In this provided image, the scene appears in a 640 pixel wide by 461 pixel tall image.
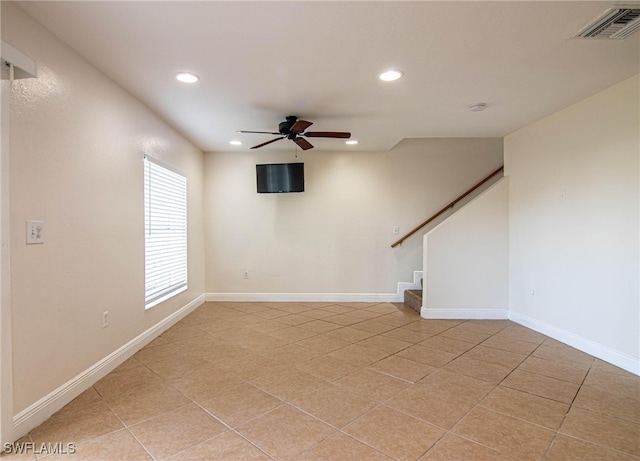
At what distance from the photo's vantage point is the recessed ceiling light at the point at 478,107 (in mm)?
3475

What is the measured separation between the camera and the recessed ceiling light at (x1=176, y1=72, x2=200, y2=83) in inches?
107

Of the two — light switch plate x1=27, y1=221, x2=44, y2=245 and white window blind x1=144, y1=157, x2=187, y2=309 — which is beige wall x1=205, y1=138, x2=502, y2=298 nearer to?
white window blind x1=144, y1=157, x2=187, y2=309

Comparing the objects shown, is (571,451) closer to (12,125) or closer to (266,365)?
(266,365)

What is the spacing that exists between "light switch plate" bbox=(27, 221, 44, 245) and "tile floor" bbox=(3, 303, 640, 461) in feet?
3.83

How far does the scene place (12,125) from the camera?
1881mm

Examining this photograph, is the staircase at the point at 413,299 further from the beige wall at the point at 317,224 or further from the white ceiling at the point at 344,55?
the white ceiling at the point at 344,55

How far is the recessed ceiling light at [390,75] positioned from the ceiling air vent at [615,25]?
1.23 meters

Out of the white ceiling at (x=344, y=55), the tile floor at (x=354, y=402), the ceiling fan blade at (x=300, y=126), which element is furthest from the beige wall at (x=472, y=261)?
the ceiling fan blade at (x=300, y=126)

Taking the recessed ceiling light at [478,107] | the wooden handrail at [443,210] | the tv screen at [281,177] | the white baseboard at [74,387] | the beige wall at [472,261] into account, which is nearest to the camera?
the white baseboard at [74,387]

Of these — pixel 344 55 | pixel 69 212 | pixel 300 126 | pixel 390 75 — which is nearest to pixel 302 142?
pixel 300 126

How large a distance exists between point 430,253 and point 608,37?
2.89 metres

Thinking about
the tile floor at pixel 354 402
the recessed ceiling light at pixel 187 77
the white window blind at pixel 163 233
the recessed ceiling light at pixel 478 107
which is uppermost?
the recessed ceiling light at pixel 478 107

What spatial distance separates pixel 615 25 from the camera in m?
2.09

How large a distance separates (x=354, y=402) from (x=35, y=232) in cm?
242
